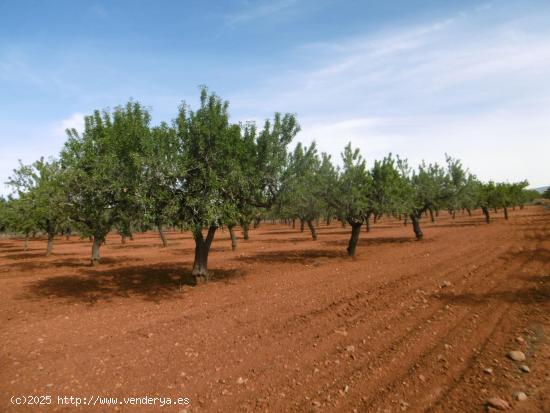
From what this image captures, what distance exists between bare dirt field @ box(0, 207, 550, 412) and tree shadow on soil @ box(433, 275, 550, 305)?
7 cm

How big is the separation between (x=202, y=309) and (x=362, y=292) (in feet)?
21.4

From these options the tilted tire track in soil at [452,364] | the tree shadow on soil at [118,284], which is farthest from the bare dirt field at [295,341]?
the tree shadow on soil at [118,284]

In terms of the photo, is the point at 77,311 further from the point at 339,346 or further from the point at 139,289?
the point at 339,346

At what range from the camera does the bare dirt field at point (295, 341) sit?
229 inches

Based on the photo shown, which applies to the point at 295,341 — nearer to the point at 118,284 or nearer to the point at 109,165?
the point at 109,165

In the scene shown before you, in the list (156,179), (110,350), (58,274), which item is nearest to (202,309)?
(110,350)

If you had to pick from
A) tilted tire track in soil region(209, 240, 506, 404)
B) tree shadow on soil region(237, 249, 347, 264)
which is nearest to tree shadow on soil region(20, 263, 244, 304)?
tree shadow on soil region(237, 249, 347, 264)

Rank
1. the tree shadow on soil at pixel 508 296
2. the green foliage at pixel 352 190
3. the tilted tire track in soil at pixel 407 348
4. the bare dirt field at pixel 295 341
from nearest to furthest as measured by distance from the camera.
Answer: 1. the bare dirt field at pixel 295 341
2. the tilted tire track in soil at pixel 407 348
3. the tree shadow on soil at pixel 508 296
4. the green foliage at pixel 352 190

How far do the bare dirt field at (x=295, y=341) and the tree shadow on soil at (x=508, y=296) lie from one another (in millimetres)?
66

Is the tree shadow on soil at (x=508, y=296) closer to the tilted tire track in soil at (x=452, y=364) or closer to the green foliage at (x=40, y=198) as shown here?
the tilted tire track in soil at (x=452, y=364)

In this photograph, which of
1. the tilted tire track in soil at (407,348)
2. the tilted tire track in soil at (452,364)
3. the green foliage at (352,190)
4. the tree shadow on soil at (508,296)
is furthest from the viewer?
the green foliage at (352,190)

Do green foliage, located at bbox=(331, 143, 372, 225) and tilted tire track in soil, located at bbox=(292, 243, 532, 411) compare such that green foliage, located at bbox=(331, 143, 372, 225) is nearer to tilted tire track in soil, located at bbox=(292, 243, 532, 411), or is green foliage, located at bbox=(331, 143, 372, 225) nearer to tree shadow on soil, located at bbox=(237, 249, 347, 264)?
tree shadow on soil, located at bbox=(237, 249, 347, 264)

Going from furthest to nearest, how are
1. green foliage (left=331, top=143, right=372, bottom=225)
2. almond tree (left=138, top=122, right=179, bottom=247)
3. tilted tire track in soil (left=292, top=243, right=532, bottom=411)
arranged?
green foliage (left=331, top=143, right=372, bottom=225) < almond tree (left=138, top=122, right=179, bottom=247) < tilted tire track in soil (left=292, top=243, right=532, bottom=411)

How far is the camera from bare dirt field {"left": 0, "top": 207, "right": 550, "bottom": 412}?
5.82 m
